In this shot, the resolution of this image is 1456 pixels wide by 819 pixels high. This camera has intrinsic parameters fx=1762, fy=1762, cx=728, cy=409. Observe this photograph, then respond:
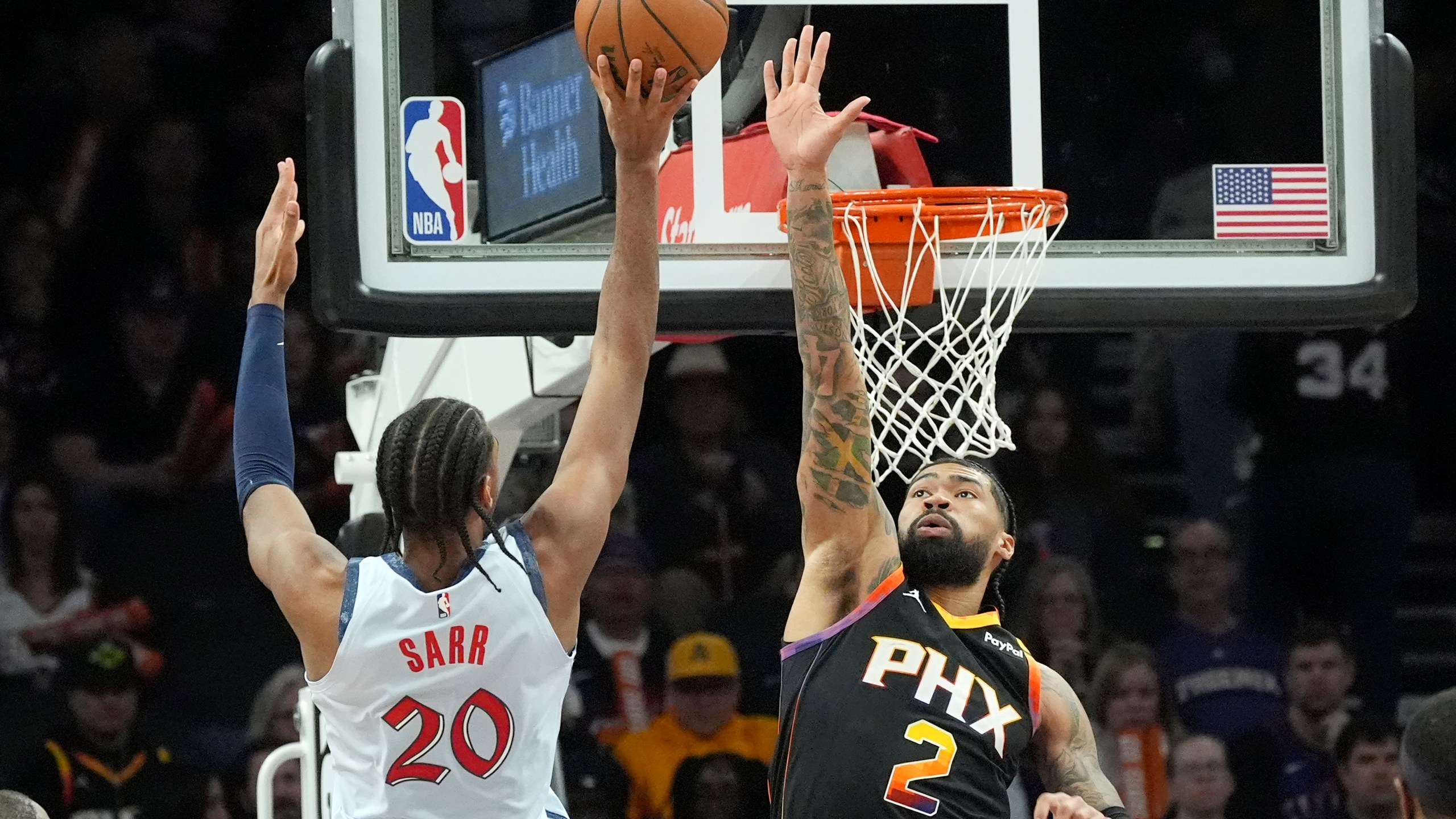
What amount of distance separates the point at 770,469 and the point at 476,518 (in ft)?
17.0

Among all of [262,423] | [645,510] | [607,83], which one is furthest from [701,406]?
[262,423]

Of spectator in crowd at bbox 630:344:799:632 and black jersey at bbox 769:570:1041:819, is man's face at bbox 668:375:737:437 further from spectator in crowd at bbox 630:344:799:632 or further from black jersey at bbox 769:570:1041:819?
black jersey at bbox 769:570:1041:819

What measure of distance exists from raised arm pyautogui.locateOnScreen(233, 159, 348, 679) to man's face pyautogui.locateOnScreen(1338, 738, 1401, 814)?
551 cm

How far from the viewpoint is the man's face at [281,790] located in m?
6.73

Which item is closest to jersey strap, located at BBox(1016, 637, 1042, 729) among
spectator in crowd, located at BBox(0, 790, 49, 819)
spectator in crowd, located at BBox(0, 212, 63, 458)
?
spectator in crowd, located at BBox(0, 790, 49, 819)

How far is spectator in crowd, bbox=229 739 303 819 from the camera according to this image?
22.1 feet

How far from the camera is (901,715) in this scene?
10.9ft

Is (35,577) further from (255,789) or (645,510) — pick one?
(645,510)

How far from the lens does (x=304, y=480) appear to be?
7262 mm

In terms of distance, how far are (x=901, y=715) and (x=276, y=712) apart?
4.07m

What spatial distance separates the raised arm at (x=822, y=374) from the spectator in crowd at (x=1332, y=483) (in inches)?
172

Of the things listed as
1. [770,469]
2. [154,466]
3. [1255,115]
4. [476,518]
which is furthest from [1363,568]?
[476,518]

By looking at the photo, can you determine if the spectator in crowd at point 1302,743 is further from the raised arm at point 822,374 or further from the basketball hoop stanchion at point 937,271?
the raised arm at point 822,374

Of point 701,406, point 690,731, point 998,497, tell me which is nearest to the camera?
point 998,497
